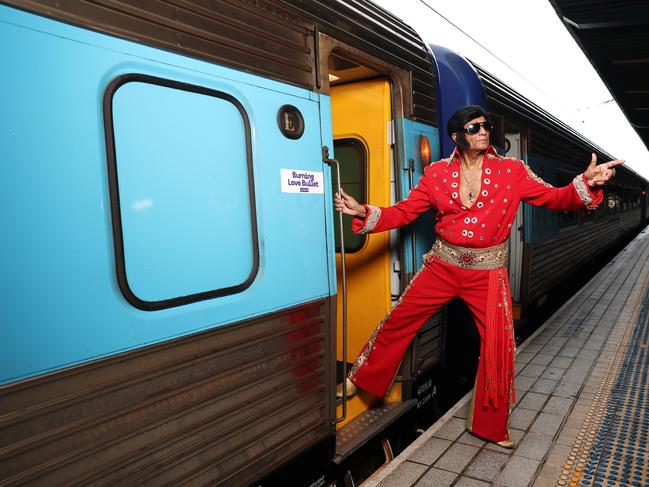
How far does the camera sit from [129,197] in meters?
1.50

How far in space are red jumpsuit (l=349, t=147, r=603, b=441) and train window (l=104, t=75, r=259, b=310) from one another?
1069mm

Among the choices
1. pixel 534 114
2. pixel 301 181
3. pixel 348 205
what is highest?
pixel 534 114

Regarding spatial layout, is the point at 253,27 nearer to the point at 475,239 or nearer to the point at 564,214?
the point at 475,239

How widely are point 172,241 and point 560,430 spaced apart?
114 inches

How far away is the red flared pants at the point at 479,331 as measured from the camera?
286 cm

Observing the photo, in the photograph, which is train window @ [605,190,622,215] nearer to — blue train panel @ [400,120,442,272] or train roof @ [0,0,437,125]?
blue train panel @ [400,120,442,272]

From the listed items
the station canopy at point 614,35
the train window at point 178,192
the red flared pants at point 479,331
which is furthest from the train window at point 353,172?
the station canopy at point 614,35

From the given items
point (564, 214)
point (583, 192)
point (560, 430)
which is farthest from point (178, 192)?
point (564, 214)

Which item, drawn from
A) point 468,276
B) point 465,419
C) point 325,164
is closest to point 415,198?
point 468,276

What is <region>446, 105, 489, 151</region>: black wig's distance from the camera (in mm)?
2795

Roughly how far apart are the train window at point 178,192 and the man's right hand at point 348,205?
2.61 ft

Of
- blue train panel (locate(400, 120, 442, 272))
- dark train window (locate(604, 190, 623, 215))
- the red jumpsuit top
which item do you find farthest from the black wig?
dark train window (locate(604, 190, 623, 215))

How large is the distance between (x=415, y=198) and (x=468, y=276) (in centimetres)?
57

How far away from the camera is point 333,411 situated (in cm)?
242
